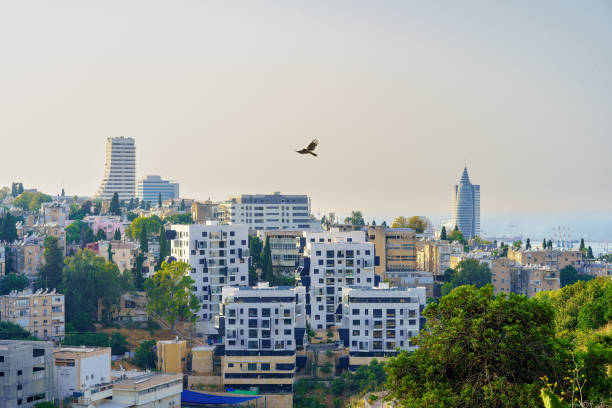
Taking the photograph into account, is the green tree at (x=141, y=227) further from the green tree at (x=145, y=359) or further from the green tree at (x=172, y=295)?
the green tree at (x=145, y=359)

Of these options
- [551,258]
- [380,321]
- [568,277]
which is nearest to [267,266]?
[380,321]

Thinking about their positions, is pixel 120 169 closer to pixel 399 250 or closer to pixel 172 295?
pixel 399 250

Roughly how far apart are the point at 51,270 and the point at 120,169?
82.7m

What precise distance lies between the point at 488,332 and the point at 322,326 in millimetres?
31816

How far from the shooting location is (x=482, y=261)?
67.7 meters

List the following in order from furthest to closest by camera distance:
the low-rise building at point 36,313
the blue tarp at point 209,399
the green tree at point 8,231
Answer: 1. the green tree at point 8,231
2. the low-rise building at point 36,313
3. the blue tarp at point 209,399

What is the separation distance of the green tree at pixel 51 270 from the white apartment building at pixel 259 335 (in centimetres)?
1239

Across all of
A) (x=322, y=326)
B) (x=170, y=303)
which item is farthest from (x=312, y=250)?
(x=170, y=303)

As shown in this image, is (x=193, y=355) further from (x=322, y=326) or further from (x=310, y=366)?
(x=322, y=326)

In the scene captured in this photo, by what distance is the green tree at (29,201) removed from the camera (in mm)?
85625

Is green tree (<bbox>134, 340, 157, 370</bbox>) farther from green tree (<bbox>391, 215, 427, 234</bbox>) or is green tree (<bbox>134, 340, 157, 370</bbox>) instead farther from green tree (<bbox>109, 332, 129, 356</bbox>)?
green tree (<bbox>391, 215, 427, 234</bbox>)

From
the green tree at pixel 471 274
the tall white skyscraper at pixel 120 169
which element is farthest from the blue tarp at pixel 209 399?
the tall white skyscraper at pixel 120 169

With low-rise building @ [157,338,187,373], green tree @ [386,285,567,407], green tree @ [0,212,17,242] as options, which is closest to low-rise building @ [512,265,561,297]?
low-rise building @ [157,338,187,373]

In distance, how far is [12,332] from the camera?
1711 inches
